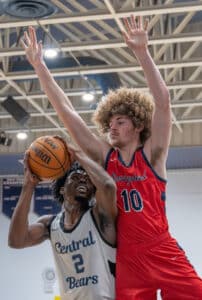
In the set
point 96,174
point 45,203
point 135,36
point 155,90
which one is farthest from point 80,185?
point 45,203

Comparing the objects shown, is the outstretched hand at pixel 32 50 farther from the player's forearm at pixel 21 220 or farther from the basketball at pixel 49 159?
Answer: the player's forearm at pixel 21 220

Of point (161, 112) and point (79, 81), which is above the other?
point (79, 81)

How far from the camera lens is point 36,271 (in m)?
16.7

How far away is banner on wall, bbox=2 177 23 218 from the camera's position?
17328 millimetres

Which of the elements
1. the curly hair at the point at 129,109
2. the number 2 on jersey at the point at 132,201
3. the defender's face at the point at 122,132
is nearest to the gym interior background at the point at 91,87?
the curly hair at the point at 129,109

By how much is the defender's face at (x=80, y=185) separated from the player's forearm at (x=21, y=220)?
10.6 inches

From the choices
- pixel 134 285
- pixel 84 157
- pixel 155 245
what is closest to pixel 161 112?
pixel 84 157

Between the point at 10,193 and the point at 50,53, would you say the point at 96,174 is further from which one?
the point at 10,193

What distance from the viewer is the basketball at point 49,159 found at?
3873 millimetres

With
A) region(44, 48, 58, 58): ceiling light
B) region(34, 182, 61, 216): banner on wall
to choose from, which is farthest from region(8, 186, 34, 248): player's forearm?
region(34, 182, 61, 216): banner on wall

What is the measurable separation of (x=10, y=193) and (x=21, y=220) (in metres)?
13.6

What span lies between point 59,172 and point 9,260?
532 inches

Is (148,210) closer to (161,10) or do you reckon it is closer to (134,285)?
(134,285)

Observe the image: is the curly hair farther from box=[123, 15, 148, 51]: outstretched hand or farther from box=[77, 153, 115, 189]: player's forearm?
box=[77, 153, 115, 189]: player's forearm
